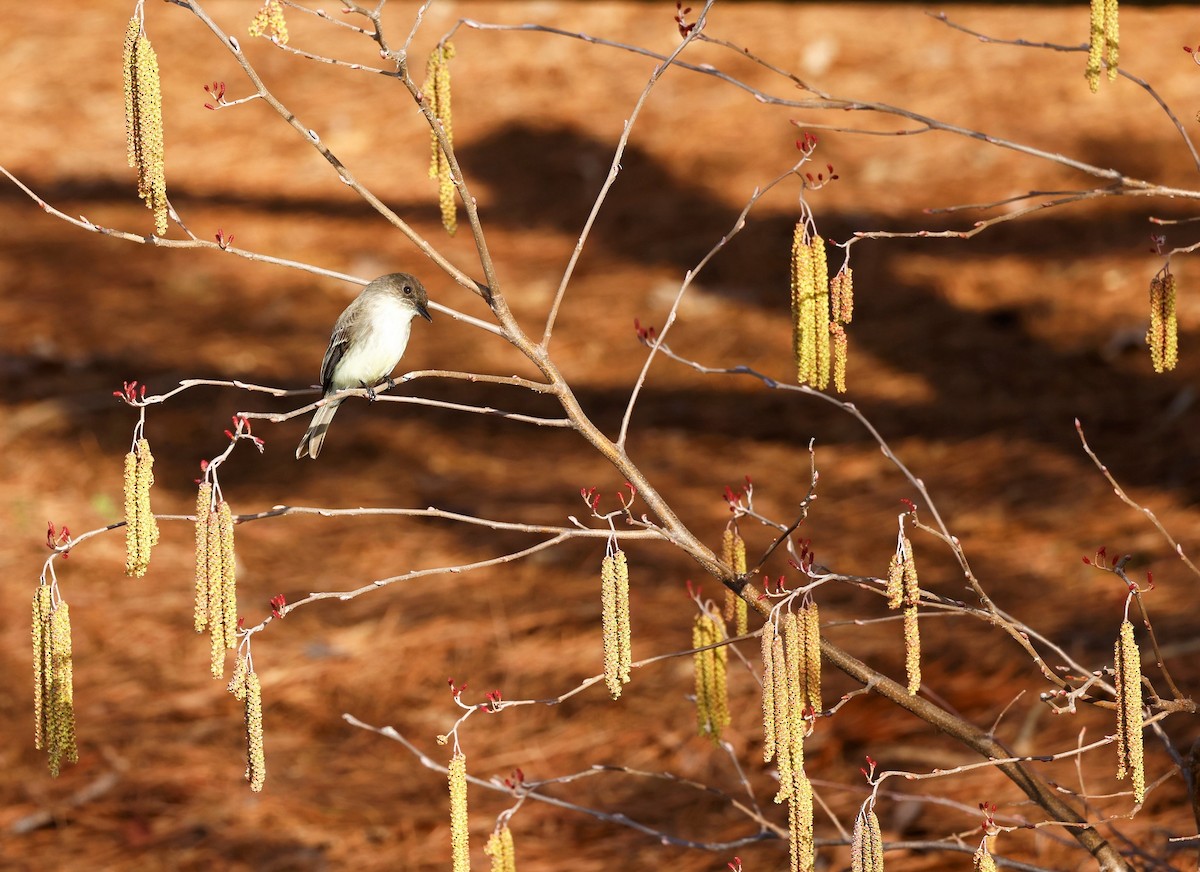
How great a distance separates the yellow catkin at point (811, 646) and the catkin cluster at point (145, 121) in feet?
3.91

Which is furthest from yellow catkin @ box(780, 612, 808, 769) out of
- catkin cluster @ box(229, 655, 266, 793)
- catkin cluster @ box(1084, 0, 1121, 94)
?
catkin cluster @ box(1084, 0, 1121, 94)

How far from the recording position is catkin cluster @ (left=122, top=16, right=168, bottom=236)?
7.29 feet

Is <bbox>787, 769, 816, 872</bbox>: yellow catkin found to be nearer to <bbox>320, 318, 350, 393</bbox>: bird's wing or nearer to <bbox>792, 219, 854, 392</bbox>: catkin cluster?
<bbox>792, 219, 854, 392</bbox>: catkin cluster

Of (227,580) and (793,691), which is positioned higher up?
(227,580)

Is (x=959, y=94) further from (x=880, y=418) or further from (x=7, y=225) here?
(x=7, y=225)

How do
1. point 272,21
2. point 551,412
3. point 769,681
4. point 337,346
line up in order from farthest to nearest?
1. point 551,412
2. point 337,346
3. point 272,21
4. point 769,681

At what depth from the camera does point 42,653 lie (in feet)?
7.68

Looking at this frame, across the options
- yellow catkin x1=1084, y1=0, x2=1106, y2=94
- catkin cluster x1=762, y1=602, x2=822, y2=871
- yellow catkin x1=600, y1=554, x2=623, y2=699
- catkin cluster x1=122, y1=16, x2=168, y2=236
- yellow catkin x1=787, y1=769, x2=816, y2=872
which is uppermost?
yellow catkin x1=1084, y1=0, x2=1106, y2=94

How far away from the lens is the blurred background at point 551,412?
4078 millimetres

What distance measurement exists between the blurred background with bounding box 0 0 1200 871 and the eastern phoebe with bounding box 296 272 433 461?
3.13 ft

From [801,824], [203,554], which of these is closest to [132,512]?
[203,554]

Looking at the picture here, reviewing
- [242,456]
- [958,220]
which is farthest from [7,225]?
[958,220]

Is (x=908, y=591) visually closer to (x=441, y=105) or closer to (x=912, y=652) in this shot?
(x=912, y=652)

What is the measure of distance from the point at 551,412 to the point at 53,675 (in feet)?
14.4
